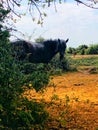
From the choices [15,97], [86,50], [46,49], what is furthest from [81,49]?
[15,97]

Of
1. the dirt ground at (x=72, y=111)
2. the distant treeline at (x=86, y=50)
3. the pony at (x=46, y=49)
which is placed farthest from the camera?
the distant treeline at (x=86, y=50)

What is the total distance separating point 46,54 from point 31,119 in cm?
1145

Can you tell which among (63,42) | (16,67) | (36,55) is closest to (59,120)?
(16,67)

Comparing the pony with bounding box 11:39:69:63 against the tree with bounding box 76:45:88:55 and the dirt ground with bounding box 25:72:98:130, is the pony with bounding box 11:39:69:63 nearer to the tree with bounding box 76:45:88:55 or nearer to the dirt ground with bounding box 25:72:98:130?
the dirt ground with bounding box 25:72:98:130

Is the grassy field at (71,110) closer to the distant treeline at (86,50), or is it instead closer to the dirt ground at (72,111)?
the dirt ground at (72,111)

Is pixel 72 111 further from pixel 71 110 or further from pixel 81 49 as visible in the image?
pixel 81 49

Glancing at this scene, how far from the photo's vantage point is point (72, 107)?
832 cm

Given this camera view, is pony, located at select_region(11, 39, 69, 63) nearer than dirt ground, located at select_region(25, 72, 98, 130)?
No

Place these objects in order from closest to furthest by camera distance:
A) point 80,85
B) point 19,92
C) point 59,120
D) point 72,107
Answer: point 19,92
point 59,120
point 72,107
point 80,85

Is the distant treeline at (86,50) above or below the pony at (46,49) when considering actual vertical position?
below

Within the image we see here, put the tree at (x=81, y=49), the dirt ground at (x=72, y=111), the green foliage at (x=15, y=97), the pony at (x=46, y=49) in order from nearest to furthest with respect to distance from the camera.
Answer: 1. the green foliage at (x=15, y=97)
2. the dirt ground at (x=72, y=111)
3. the pony at (x=46, y=49)
4. the tree at (x=81, y=49)

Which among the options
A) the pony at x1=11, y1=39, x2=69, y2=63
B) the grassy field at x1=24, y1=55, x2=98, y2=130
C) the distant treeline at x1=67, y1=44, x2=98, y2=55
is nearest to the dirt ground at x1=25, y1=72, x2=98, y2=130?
the grassy field at x1=24, y1=55, x2=98, y2=130

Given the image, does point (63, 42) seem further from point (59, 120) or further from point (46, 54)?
point (59, 120)

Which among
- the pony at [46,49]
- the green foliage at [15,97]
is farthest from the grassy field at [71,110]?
the pony at [46,49]
